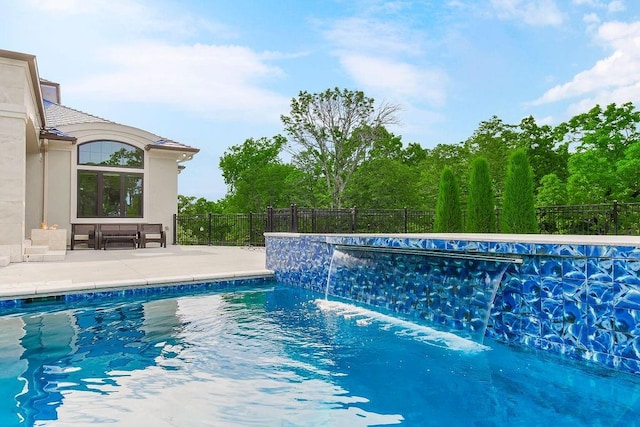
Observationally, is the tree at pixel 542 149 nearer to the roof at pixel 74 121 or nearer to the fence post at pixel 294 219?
the fence post at pixel 294 219

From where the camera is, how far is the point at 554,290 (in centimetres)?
368

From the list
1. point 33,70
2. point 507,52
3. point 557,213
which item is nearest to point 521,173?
point 557,213

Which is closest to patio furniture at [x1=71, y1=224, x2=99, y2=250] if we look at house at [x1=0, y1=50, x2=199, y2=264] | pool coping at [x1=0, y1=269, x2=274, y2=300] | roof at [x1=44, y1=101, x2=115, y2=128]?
house at [x1=0, y1=50, x2=199, y2=264]

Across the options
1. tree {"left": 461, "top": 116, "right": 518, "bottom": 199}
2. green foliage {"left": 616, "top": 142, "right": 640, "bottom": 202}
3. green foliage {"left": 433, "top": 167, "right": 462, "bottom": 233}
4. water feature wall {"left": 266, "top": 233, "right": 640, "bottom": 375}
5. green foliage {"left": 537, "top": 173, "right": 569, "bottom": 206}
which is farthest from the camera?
tree {"left": 461, "top": 116, "right": 518, "bottom": 199}

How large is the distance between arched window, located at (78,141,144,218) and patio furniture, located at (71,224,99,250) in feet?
1.93

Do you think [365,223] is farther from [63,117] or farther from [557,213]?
[63,117]

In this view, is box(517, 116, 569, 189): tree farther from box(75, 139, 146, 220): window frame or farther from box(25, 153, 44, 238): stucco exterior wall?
box(25, 153, 44, 238): stucco exterior wall

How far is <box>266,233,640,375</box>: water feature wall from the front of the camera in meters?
3.24

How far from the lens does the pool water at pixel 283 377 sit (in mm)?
2689

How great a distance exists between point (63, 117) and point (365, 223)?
453 inches

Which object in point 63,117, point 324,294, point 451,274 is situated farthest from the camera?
point 63,117

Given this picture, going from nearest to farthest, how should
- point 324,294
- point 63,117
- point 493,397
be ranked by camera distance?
point 493,397, point 324,294, point 63,117

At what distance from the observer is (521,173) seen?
401 inches

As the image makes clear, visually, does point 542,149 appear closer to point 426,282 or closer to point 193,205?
point 193,205
